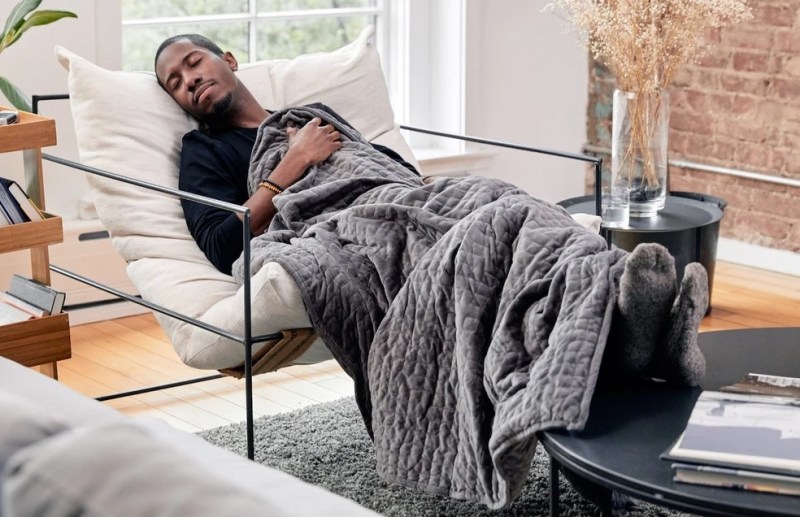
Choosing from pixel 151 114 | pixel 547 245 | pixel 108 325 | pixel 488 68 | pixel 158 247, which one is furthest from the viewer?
pixel 488 68

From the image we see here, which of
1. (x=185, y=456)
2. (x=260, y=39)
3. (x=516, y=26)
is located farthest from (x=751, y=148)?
(x=185, y=456)

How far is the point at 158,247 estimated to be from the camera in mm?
2783

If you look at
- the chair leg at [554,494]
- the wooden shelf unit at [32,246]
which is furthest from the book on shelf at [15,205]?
the chair leg at [554,494]

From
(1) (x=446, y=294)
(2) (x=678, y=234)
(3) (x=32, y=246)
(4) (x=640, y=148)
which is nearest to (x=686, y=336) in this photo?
(1) (x=446, y=294)

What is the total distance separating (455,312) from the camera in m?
2.21

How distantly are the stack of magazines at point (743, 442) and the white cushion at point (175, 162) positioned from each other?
0.92 metres

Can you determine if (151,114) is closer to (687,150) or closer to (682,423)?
(682,423)

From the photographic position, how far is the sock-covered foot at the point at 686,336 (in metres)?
1.89

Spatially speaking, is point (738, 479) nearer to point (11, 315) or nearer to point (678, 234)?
point (11, 315)

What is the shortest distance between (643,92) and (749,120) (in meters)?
0.99

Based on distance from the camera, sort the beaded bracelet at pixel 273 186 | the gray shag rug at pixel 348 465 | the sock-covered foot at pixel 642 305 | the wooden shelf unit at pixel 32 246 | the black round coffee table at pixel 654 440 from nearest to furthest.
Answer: the black round coffee table at pixel 654 440
the sock-covered foot at pixel 642 305
the gray shag rug at pixel 348 465
the wooden shelf unit at pixel 32 246
the beaded bracelet at pixel 273 186

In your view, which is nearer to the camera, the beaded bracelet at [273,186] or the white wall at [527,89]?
the beaded bracelet at [273,186]

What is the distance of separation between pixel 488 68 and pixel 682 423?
3.01 metres

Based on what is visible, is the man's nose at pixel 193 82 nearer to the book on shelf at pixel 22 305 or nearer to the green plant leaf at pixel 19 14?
the green plant leaf at pixel 19 14
